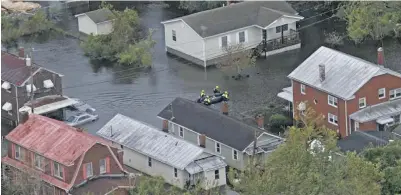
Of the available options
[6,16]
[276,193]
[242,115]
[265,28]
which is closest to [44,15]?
[6,16]

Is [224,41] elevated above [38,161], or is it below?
below

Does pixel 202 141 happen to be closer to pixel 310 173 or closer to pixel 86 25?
pixel 310 173

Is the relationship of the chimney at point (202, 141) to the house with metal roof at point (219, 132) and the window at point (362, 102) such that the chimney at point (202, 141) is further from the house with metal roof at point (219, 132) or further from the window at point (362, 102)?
the window at point (362, 102)

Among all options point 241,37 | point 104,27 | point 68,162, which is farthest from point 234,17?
point 68,162

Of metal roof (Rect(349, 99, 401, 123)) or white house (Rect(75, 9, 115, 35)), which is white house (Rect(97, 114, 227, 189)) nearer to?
metal roof (Rect(349, 99, 401, 123))

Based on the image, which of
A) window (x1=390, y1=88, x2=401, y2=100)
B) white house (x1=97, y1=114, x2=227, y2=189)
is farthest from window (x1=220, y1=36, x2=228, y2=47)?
white house (x1=97, y1=114, x2=227, y2=189)

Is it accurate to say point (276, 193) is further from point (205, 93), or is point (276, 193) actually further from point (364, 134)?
point (205, 93)
